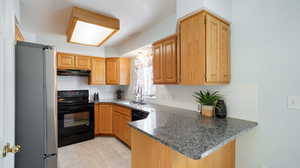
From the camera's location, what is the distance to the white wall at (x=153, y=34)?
2260mm

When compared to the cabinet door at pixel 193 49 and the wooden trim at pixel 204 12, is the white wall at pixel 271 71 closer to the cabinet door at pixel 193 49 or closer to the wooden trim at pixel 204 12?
the wooden trim at pixel 204 12

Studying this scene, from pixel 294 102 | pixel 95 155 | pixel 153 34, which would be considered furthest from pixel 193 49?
pixel 95 155

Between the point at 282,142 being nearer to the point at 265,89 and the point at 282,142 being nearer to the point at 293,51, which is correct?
the point at 265,89

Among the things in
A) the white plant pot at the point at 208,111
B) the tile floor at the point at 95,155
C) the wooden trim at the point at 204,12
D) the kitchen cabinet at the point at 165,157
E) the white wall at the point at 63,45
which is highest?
the white wall at the point at 63,45

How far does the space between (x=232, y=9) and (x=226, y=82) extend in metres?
0.94

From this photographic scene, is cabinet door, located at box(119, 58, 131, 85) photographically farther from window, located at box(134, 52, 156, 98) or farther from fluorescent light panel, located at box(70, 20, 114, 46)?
fluorescent light panel, located at box(70, 20, 114, 46)

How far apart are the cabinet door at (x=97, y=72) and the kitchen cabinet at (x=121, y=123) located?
0.92 m

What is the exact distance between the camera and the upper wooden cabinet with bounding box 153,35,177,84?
187cm

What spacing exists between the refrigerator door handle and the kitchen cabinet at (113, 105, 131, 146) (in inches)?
54.3

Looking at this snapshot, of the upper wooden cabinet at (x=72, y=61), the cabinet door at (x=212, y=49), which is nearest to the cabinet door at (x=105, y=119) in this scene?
the upper wooden cabinet at (x=72, y=61)

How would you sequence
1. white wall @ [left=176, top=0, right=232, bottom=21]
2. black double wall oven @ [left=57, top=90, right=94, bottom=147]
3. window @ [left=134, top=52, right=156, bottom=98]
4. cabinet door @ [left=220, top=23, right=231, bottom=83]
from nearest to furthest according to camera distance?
white wall @ [left=176, top=0, right=232, bottom=21] → cabinet door @ [left=220, top=23, right=231, bottom=83] → black double wall oven @ [left=57, top=90, right=94, bottom=147] → window @ [left=134, top=52, right=156, bottom=98]

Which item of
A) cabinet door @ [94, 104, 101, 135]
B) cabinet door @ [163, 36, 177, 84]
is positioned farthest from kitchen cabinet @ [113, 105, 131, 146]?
cabinet door @ [163, 36, 177, 84]

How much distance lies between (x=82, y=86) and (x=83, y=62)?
70 centimetres

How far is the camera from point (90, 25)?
6.56 feet
